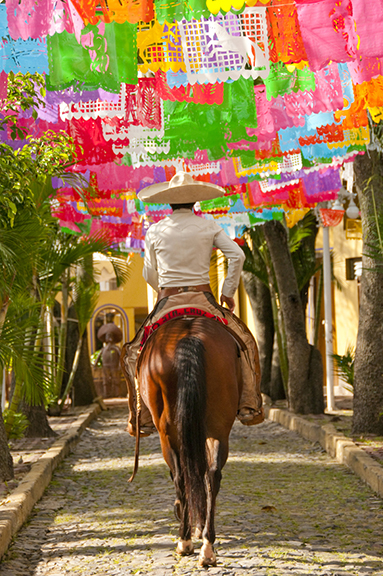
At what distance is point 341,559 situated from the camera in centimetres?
466

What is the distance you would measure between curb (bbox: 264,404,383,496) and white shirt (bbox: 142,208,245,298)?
8.35 feet

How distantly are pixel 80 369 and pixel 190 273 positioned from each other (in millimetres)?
12283

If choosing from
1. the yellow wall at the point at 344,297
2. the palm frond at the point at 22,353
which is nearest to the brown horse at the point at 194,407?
the palm frond at the point at 22,353

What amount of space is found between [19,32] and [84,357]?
41.1ft

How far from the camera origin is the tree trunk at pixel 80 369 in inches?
647

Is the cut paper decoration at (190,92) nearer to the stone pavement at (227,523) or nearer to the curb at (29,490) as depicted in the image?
the stone pavement at (227,523)

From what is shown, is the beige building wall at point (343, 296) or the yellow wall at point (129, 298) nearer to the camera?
the beige building wall at point (343, 296)

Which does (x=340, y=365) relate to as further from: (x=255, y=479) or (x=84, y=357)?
(x=84, y=357)

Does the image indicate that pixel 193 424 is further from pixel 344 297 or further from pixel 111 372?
pixel 111 372

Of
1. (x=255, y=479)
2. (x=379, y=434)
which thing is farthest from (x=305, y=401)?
(x=255, y=479)

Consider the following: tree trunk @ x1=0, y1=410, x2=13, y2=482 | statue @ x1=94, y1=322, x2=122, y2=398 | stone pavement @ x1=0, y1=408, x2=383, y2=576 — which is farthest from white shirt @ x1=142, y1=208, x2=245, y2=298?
statue @ x1=94, y1=322, x2=122, y2=398

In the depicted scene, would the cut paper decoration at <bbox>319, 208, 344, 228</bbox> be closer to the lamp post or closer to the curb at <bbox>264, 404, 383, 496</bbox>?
the lamp post

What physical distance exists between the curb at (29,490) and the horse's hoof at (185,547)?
1132 mm

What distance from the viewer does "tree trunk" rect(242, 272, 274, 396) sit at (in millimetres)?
16625
